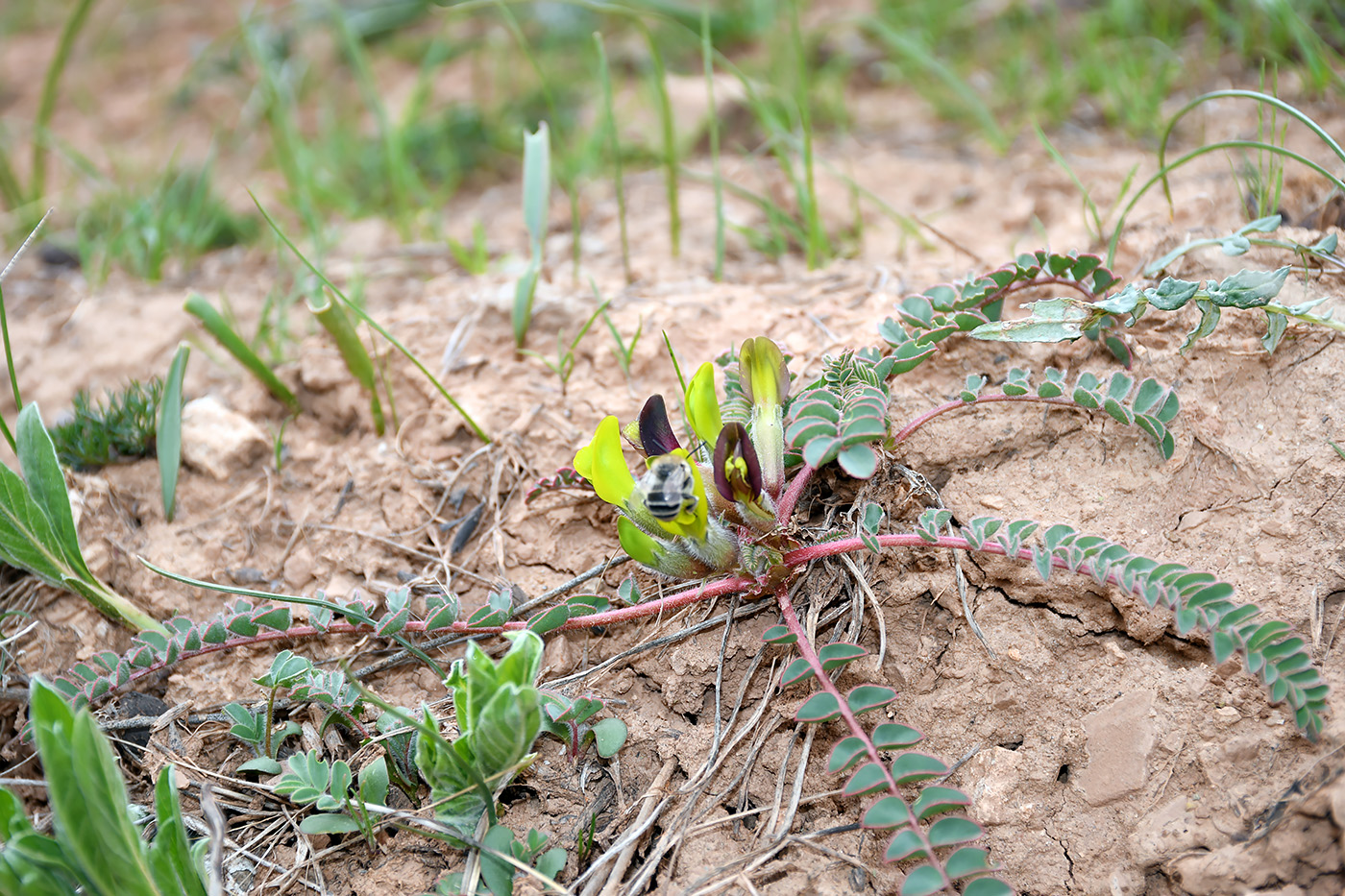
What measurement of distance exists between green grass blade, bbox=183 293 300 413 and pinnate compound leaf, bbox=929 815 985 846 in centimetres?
196

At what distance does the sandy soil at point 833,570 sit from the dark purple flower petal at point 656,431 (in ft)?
1.14

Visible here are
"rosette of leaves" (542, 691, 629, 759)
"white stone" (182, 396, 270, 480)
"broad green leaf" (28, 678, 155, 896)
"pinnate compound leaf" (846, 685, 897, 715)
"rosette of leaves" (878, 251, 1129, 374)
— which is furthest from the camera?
"white stone" (182, 396, 270, 480)

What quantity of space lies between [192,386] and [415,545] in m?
1.06

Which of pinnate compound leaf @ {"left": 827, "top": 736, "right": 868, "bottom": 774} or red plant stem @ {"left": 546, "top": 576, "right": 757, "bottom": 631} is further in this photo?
red plant stem @ {"left": 546, "top": 576, "right": 757, "bottom": 631}

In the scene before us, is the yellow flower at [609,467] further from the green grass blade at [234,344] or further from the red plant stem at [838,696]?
the green grass blade at [234,344]

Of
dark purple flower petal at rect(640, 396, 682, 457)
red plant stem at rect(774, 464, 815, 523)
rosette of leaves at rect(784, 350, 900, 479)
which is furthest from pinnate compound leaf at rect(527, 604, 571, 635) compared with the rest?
rosette of leaves at rect(784, 350, 900, 479)

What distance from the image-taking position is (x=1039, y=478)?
1.86 metres

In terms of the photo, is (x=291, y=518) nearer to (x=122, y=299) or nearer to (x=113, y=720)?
(x=113, y=720)

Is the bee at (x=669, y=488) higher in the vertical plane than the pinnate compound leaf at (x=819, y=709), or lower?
higher

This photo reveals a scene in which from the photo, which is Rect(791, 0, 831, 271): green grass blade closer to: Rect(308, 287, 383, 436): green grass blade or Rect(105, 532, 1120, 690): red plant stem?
Rect(105, 532, 1120, 690): red plant stem

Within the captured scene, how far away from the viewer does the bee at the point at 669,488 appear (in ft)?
5.20

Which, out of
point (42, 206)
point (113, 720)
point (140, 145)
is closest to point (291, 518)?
point (113, 720)

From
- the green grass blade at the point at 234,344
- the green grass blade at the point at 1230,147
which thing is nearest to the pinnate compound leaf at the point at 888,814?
the green grass blade at the point at 1230,147

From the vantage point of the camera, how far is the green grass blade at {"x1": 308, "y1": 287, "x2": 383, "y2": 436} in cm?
220
